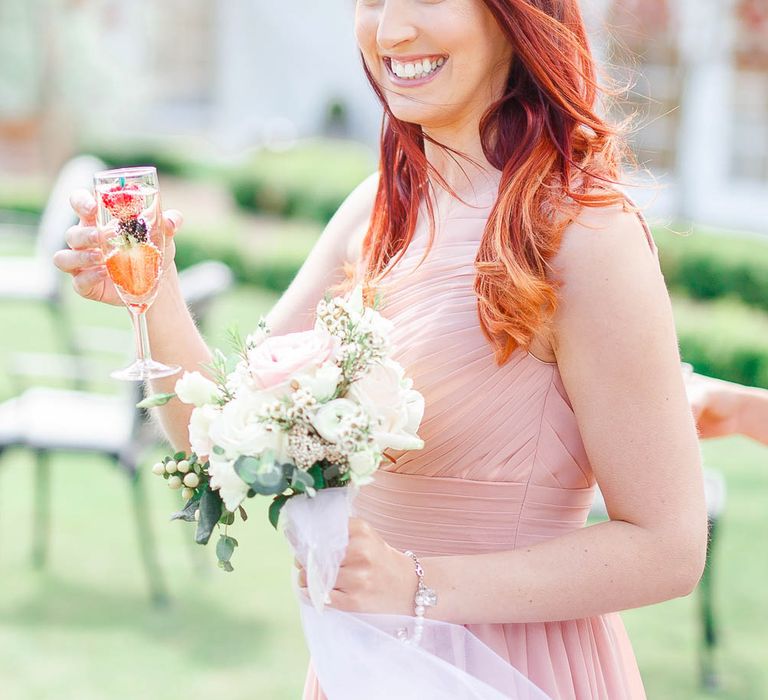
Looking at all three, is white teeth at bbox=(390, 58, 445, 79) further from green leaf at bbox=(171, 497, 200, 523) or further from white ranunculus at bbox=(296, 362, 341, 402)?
green leaf at bbox=(171, 497, 200, 523)

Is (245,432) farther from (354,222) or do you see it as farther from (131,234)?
(354,222)

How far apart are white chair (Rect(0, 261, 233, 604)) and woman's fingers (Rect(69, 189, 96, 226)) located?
2635mm

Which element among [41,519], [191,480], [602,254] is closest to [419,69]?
[602,254]

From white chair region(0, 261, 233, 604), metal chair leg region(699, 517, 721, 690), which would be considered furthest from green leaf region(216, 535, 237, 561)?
white chair region(0, 261, 233, 604)

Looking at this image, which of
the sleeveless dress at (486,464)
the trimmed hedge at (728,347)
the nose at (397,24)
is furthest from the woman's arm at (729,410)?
the trimmed hedge at (728,347)

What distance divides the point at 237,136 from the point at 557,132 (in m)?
19.4

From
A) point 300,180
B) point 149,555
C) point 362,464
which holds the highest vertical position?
point 362,464

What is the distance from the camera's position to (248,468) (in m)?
1.45

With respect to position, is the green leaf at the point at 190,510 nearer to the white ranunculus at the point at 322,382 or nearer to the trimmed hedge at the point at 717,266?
the white ranunculus at the point at 322,382

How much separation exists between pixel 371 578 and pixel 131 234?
713 mm

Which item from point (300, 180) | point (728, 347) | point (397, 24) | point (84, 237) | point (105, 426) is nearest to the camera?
point (397, 24)

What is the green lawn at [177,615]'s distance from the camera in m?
4.30

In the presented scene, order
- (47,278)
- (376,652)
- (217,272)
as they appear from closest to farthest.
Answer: (376,652) → (217,272) → (47,278)

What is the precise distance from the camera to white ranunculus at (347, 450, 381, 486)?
4.84ft
